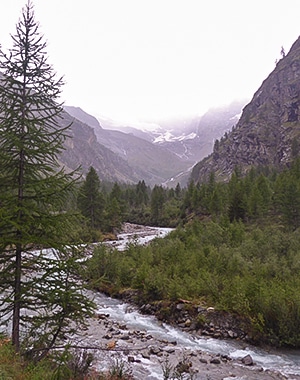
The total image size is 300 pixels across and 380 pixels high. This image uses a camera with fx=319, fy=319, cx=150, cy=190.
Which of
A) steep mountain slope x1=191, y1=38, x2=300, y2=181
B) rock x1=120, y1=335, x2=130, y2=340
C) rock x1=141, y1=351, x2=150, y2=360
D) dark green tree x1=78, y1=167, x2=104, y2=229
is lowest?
rock x1=120, y1=335, x2=130, y2=340

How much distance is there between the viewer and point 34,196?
8680 millimetres

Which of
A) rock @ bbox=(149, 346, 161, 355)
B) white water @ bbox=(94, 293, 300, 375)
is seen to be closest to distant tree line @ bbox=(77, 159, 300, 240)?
white water @ bbox=(94, 293, 300, 375)

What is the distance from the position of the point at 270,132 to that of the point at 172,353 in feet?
526

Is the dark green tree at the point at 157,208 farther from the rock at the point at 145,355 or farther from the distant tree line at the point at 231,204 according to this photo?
the rock at the point at 145,355

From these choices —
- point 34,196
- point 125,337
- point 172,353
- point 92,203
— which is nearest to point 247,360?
point 172,353

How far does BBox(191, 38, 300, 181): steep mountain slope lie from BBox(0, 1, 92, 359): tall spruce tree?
12029 cm

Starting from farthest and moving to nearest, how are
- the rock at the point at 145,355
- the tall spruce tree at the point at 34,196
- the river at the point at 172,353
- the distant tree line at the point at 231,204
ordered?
the distant tree line at the point at 231,204, the rock at the point at 145,355, the river at the point at 172,353, the tall spruce tree at the point at 34,196

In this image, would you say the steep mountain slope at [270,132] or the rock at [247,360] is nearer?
the rock at [247,360]

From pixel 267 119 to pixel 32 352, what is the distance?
177 meters

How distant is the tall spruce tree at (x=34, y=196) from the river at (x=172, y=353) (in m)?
2.44

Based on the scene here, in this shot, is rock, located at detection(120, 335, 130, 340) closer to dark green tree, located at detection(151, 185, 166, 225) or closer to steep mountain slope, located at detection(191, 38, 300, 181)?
dark green tree, located at detection(151, 185, 166, 225)

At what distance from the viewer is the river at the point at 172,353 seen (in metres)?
10.8

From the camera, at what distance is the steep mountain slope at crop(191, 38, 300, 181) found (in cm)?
13975

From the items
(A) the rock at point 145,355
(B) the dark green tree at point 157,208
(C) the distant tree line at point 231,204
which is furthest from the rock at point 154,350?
(B) the dark green tree at point 157,208
